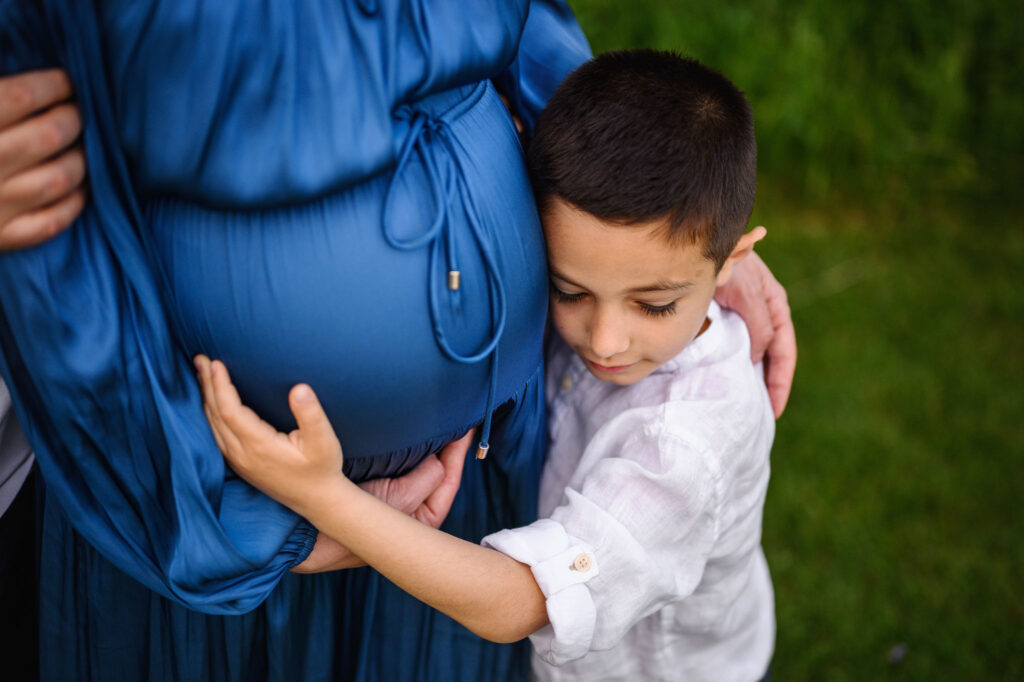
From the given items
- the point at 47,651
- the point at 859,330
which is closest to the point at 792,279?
the point at 859,330

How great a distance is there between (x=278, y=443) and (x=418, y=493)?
266mm

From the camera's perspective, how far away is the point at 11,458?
1.34 m

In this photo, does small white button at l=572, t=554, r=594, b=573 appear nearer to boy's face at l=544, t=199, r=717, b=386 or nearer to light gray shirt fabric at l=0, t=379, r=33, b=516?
boy's face at l=544, t=199, r=717, b=386

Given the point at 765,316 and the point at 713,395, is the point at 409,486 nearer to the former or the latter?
the point at 713,395

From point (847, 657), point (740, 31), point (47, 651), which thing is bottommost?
→ point (847, 657)

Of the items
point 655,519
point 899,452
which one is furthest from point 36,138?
point 899,452

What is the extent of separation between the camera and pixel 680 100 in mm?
1341

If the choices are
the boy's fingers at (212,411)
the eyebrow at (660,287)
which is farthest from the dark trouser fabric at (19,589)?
the eyebrow at (660,287)

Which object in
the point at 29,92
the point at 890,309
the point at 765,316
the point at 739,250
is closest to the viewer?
the point at 29,92

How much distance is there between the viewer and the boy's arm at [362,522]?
3.67 feet

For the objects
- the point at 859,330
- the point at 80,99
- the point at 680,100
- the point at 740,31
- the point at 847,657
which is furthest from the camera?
the point at 740,31

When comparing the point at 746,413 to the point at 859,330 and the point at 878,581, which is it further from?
the point at 859,330

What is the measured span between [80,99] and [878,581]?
2.42m

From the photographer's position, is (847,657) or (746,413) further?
(847,657)
